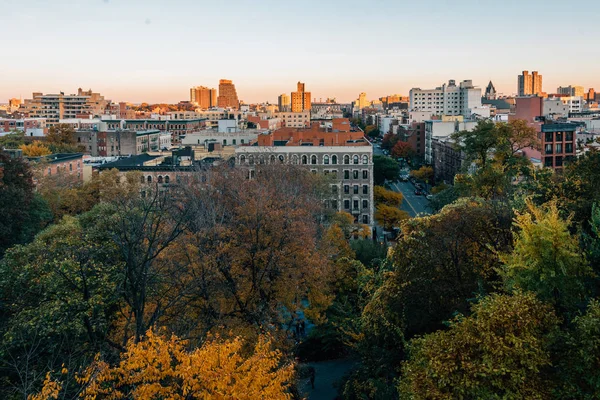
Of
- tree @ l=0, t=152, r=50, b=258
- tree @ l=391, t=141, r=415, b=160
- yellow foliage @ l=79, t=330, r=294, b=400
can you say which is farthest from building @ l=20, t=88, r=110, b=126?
yellow foliage @ l=79, t=330, r=294, b=400

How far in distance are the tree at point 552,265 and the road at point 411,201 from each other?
1955 inches

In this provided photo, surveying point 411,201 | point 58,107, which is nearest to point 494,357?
point 411,201

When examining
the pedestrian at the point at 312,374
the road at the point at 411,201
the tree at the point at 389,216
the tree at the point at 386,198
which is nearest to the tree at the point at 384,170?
the road at the point at 411,201

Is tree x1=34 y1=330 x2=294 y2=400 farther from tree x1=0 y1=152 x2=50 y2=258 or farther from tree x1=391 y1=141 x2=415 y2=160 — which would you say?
tree x1=391 y1=141 x2=415 y2=160

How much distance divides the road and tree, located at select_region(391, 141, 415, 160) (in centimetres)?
1918

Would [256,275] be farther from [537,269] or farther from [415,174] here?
[415,174]

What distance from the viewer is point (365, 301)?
2708cm

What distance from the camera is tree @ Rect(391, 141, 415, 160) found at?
124 m

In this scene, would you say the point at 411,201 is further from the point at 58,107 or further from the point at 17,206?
the point at 58,107

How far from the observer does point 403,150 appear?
124 meters

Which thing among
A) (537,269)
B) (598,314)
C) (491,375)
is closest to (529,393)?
(491,375)

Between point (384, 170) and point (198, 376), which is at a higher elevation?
point (384, 170)

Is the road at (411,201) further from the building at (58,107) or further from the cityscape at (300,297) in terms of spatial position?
the building at (58,107)

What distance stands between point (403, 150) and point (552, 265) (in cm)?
10907
